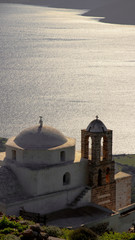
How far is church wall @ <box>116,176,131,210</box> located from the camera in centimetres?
3058

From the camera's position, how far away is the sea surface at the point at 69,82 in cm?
6738

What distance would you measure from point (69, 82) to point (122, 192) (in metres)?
68.3

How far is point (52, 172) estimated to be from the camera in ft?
89.8

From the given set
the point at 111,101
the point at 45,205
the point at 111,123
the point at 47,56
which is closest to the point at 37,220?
the point at 45,205

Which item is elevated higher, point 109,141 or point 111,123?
point 109,141

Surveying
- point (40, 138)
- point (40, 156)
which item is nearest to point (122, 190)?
point (40, 156)

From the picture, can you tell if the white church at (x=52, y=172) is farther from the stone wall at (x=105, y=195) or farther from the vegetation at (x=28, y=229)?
the vegetation at (x=28, y=229)

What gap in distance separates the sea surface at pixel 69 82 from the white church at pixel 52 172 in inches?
968

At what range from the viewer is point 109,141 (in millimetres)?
29172

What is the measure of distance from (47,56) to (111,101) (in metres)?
52.4

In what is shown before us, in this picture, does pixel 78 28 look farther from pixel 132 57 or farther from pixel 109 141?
pixel 109 141

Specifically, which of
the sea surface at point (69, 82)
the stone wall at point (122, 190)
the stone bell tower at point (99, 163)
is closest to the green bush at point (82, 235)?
the stone bell tower at point (99, 163)

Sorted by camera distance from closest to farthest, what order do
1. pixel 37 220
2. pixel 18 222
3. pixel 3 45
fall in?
1. pixel 18 222
2. pixel 37 220
3. pixel 3 45

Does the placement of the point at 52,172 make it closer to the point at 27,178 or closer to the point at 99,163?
the point at 27,178
